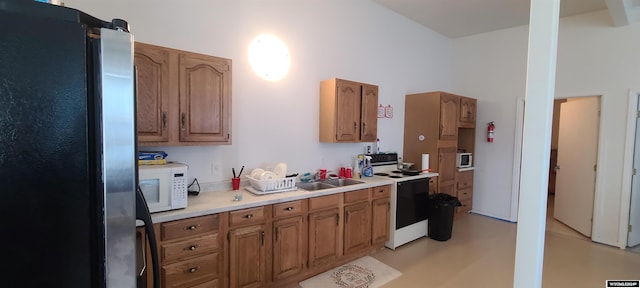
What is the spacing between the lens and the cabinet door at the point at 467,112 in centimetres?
479

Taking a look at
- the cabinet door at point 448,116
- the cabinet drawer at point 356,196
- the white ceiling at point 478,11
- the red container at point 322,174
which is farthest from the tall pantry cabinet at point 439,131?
the red container at point 322,174

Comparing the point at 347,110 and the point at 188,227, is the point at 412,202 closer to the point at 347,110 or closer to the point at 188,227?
the point at 347,110

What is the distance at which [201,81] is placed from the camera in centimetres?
232

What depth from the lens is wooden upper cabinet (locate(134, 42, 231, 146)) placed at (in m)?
2.06

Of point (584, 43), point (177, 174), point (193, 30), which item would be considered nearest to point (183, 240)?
point (177, 174)

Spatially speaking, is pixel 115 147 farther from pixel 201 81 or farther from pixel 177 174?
pixel 201 81

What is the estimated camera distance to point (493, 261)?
3.30m

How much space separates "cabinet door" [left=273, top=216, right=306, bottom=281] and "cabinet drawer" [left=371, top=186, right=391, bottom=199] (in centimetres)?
107

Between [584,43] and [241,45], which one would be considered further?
[584,43]

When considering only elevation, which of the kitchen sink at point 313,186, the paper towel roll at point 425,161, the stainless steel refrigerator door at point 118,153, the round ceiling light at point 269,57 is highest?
the round ceiling light at point 269,57

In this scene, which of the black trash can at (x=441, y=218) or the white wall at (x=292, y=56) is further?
the black trash can at (x=441, y=218)

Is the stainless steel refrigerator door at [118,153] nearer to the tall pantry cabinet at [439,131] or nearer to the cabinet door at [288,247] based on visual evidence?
the cabinet door at [288,247]

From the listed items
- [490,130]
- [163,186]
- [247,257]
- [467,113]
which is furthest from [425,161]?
[163,186]

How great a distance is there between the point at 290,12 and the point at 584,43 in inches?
170
